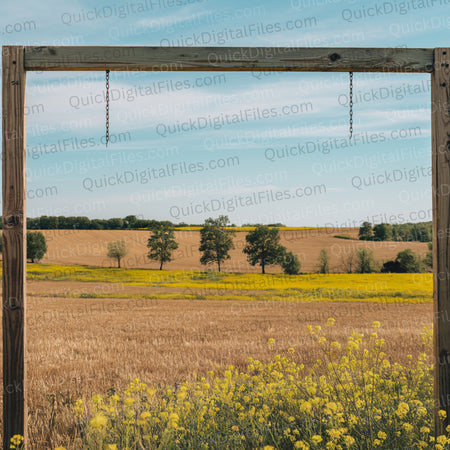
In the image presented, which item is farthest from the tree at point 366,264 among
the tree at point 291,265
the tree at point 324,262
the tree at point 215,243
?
the tree at point 215,243

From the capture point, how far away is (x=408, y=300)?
77.4ft

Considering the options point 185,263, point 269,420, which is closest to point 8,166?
point 269,420

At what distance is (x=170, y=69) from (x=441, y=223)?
110 inches

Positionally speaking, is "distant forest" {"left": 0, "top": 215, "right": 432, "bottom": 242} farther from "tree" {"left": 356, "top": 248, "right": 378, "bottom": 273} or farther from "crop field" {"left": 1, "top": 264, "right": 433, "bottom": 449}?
"crop field" {"left": 1, "top": 264, "right": 433, "bottom": 449}

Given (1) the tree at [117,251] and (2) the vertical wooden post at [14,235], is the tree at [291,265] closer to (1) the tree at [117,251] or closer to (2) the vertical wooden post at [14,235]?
(1) the tree at [117,251]

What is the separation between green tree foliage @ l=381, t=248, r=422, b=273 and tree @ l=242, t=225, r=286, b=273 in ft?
34.6

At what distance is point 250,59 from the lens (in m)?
4.05

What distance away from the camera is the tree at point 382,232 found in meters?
47.6

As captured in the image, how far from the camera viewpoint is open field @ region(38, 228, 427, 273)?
149 feet

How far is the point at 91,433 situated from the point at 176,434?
2.51 ft

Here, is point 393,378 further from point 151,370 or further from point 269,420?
point 151,370

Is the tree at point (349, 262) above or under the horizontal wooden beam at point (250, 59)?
under

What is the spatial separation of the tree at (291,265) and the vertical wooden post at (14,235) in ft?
133

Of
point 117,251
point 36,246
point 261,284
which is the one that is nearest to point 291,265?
point 261,284
